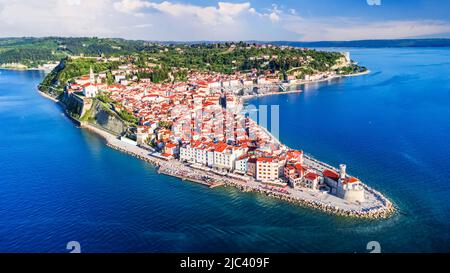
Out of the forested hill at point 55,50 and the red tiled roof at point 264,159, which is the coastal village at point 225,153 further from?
the forested hill at point 55,50

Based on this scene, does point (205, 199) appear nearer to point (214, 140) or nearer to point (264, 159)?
point (264, 159)

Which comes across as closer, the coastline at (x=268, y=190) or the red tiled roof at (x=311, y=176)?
the coastline at (x=268, y=190)

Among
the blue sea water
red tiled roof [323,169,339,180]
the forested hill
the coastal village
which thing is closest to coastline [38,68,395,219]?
the coastal village

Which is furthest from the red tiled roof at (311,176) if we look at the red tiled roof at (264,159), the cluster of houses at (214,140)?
the red tiled roof at (264,159)

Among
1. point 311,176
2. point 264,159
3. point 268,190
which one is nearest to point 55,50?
point 264,159

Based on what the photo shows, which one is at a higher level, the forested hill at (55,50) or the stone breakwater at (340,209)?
the forested hill at (55,50)
